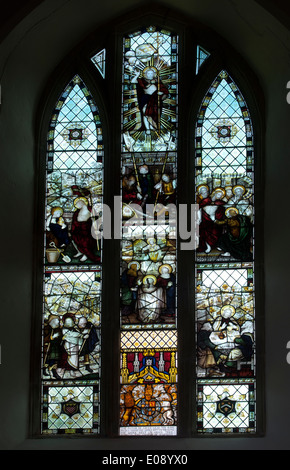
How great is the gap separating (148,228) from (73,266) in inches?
32.1

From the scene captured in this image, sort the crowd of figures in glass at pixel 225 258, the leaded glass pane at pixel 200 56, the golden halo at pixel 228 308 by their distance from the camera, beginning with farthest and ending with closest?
1. the leaded glass pane at pixel 200 56
2. the golden halo at pixel 228 308
3. the crowd of figures in glass at pixel 225 258

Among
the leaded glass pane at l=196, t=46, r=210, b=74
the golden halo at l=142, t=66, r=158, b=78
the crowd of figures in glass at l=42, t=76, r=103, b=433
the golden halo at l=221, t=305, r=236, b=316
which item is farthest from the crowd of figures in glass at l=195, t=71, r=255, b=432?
the crowd of figures in glass at l=42, t=76, r=103, b=433

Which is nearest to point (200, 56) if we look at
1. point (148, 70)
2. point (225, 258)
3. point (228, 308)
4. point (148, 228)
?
point (148, 70)

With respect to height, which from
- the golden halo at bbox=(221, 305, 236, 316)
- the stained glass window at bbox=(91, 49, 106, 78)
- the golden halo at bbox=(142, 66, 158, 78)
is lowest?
the golden halo at bbox=(221, 305, 236, 316)

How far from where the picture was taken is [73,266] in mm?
11492

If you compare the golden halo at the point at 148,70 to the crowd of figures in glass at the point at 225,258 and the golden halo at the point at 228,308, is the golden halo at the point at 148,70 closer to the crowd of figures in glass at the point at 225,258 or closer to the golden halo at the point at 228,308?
the crowd of figures in glass at the point at 225,258

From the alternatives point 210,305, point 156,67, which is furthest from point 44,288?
point 156,67

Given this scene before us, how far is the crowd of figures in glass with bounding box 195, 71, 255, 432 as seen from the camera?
11.1 metres

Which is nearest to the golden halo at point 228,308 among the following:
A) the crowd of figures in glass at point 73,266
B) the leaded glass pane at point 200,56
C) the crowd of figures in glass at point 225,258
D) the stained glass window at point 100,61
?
the crowd of figures in glass at point 225,258

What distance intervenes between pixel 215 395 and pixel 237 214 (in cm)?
177

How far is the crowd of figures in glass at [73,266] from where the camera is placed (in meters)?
11.2

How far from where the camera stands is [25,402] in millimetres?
11047

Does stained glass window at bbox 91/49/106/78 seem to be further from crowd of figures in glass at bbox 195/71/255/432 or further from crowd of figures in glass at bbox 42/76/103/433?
→ crowd of figures in glass at bbox 195/71/255/432

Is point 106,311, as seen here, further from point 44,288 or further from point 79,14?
→ point 79,14
